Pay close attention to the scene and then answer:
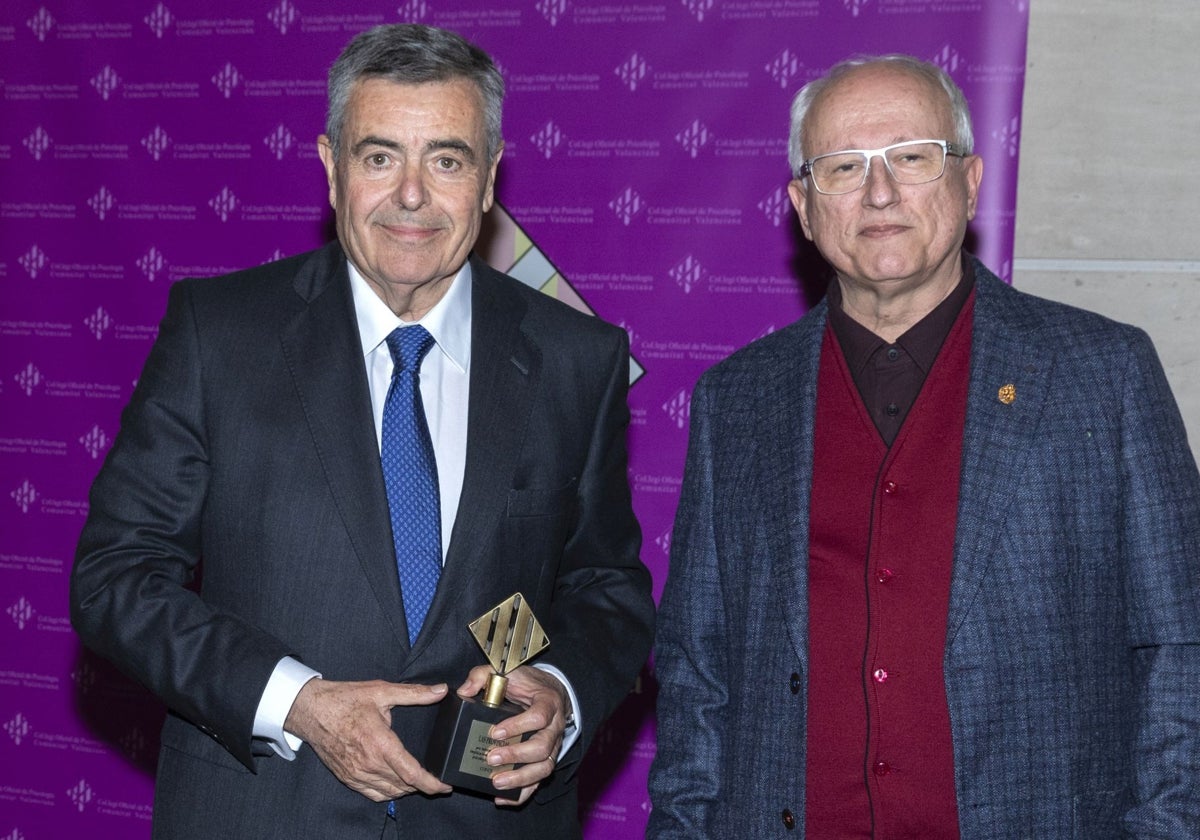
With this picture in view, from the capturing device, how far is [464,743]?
2.10 meters

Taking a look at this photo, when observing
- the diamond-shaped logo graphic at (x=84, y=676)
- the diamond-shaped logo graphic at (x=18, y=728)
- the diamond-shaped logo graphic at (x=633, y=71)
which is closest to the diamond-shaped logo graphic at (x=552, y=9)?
the diamond-shaped logo graphic at (x=633, y=71)

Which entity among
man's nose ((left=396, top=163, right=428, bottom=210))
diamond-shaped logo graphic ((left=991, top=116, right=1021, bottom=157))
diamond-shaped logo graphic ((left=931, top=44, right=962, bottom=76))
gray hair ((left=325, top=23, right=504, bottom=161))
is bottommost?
man's nose ((left=396, top=163, right=428, bottom=210))

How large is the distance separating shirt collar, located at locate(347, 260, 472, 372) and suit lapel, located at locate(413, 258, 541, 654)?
0.08 ft

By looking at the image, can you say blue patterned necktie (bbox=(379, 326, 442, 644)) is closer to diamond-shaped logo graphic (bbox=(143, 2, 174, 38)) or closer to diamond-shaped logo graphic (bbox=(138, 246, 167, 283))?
diamond-shaped logo graphic (bbox=(138, 246, 167, 283))

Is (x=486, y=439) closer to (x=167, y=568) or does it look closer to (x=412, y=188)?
(x=412, y=188)

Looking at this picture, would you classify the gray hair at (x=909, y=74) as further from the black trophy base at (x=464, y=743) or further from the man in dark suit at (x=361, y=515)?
the black trophy base at (x=464, y=743)

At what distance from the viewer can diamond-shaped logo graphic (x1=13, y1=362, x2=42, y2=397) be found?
4609mm

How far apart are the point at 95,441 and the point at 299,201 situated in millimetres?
1146

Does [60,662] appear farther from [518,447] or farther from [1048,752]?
[1048,752]

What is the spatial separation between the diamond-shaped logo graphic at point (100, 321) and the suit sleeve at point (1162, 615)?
139 inches

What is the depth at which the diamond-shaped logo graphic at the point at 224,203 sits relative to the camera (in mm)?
4402

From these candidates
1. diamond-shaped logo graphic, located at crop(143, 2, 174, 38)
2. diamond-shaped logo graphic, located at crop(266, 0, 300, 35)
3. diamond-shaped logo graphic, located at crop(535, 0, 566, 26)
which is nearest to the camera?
diamond-shaped logo graphic, located at crop(535, 0, 566, 26)

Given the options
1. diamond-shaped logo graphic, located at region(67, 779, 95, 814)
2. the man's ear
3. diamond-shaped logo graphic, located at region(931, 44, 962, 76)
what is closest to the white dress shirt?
the man's ear

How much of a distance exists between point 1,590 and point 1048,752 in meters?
3.83
